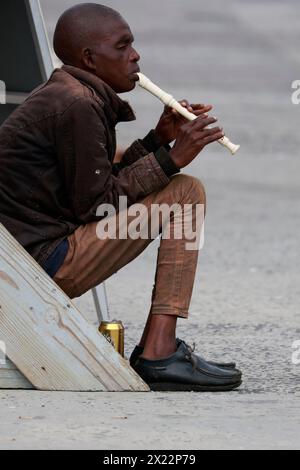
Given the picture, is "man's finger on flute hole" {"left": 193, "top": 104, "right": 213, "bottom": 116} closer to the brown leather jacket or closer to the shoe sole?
the brown leather jacket

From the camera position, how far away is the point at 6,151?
4535 millimetres

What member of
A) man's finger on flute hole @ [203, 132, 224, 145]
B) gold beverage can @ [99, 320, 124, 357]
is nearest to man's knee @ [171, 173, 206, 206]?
man's finger on flute hole @ [203, 132, 224, 145]

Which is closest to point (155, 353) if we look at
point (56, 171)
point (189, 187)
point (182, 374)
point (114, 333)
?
point (182, 374)

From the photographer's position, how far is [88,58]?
15.4ft

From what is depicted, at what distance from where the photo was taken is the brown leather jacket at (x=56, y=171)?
14.6ft

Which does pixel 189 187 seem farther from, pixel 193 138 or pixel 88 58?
pixel 88 58

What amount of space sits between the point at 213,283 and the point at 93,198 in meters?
2.91

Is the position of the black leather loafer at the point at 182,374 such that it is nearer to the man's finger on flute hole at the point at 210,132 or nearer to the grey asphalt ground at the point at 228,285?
the grey asphalt ground at the point at 228,285

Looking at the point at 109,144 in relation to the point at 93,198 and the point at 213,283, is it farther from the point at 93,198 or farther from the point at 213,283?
the point at 213,283

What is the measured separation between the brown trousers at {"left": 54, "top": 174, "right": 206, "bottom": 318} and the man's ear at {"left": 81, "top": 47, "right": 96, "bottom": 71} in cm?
47

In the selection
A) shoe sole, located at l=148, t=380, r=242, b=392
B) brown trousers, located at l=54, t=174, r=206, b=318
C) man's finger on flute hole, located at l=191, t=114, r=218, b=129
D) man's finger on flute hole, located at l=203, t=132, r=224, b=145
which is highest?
man's finger on flute hole, located at l=191, t=114, r=218, b=129

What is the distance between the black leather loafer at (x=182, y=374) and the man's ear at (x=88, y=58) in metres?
0.97

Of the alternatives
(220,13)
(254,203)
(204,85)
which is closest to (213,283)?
(254,203)

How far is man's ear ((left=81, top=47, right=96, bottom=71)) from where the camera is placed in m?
4.68
